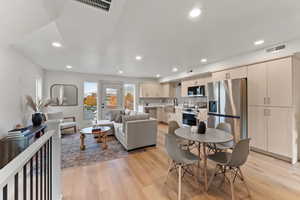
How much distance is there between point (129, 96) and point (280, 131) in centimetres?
573

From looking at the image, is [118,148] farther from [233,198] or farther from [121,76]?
[121,76]

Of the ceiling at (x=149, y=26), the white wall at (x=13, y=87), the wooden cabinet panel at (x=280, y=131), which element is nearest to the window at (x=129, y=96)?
the ceiling at (x=149, y=26)

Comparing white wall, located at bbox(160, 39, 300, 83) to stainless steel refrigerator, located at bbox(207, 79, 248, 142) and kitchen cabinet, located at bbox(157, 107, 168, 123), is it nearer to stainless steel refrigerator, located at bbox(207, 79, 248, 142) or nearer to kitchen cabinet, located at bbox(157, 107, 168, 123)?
stainless steel refrigerator, located at bbox(207, 79, 248, 142)

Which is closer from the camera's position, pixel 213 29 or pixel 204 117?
pixel 213 29

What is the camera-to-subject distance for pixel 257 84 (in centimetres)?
321

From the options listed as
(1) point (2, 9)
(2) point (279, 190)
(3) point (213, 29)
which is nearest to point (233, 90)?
(3) point (213, 29)

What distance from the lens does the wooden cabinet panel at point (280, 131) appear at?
2729 mm

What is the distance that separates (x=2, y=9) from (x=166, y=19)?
79.9 inches

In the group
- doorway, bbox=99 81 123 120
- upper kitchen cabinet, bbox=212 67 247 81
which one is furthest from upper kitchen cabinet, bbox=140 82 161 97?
upper kitchen cabinet, bbox=212 67 247 81

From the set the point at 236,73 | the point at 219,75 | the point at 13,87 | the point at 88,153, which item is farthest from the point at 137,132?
the point at 236,73

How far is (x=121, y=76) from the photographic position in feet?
21.3

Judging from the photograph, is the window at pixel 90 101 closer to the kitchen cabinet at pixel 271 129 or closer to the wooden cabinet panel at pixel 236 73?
the wooden cabinet panel at pixel 236 73

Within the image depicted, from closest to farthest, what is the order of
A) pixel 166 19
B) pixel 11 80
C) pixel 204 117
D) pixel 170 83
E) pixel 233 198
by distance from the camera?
pixel 233 198 → pixel 166 19 → pixel 11 80 → pixel 204 117 → pixel 170 83

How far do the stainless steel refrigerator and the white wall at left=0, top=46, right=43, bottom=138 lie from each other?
15.4 ft
